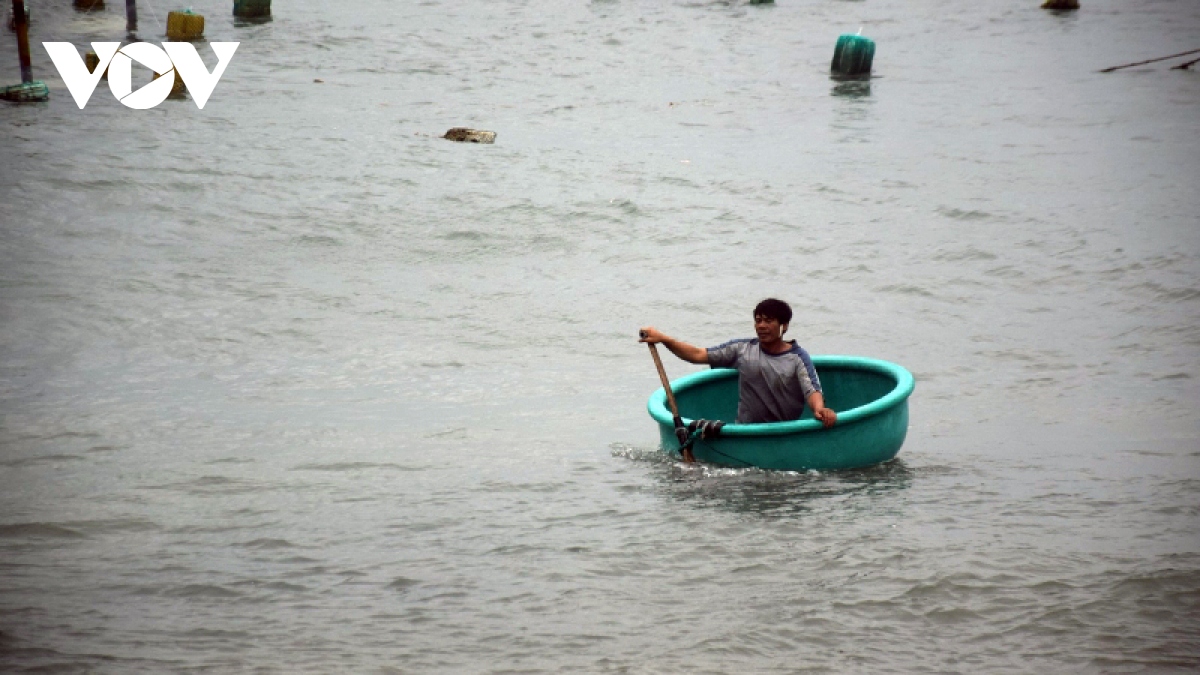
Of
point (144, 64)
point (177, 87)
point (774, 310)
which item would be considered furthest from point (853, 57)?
point (774, 310)

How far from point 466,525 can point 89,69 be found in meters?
20.6

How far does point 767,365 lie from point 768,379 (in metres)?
0.10

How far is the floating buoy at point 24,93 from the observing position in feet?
72.0

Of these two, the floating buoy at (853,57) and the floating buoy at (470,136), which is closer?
the floating buoy at (470,136)

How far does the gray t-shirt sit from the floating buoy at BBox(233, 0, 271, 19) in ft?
87.8

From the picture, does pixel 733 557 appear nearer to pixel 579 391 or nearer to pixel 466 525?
pixel 466 525

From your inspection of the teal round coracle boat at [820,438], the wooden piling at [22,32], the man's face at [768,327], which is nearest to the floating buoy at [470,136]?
the wooden piling at [22,32]

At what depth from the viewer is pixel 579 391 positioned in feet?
36.2

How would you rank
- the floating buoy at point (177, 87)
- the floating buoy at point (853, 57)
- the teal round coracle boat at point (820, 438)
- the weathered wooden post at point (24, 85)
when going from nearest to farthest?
1. the teal round coracle boat at point (820, 438)
2. the weathered wooden post at point (24, 85)
3. the floating buoy at point (177, 87)
4. the floating buoy at point (853, 57)

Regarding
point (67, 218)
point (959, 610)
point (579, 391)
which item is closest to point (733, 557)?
point (959, 610)

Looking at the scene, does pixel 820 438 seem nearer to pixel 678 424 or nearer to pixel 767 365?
pixel 767 365

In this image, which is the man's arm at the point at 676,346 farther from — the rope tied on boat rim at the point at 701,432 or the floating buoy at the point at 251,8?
the floating buoy at the point at 251,8

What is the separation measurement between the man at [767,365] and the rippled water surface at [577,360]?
48cm

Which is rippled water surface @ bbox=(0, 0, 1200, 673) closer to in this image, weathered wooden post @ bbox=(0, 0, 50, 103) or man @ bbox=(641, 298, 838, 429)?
weathered wooden post @ bbox=(0, 0, 50, 103)
